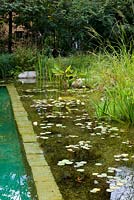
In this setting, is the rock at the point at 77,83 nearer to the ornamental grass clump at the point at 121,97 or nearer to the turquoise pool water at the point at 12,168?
the turquoise pool water at the point at 12,168

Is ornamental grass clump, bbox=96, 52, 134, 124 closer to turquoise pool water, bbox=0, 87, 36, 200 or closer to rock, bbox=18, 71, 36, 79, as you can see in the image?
turquoise pool water, bbox=0, 87, 36, 200

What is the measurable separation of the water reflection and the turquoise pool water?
603mm

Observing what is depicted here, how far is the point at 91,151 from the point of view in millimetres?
4129

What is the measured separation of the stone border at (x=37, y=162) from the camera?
120 inches

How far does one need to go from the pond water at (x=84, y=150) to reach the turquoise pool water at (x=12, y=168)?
247 millimetres

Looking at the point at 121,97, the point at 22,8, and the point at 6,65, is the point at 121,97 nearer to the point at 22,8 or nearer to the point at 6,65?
the point at 6,65

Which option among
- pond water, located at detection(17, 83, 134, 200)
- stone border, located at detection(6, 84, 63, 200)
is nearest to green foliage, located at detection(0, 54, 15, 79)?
pond water, located at detection(17, 83, 134, 200)

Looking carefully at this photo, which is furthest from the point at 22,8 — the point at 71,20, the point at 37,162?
the point at 37,162

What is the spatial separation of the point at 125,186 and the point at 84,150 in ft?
3.45

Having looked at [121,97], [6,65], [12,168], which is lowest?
[12,168]

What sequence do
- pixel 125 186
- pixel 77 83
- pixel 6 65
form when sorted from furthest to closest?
1. pixel 6 65
2. pixel 77 83
3. pixel 125 186

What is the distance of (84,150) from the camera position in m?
4.17

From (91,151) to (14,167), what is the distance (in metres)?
0.74

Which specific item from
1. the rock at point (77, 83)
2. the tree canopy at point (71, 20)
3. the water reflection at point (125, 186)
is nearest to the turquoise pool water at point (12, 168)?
the water reflection at point (125, 186)
